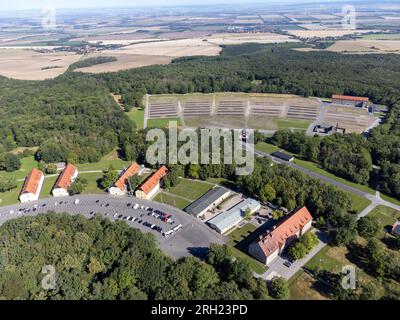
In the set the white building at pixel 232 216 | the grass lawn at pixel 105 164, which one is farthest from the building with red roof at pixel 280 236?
the grass lawn at pixel 105 164

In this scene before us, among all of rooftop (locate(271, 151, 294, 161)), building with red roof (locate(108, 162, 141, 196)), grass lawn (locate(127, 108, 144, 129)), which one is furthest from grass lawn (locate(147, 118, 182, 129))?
rooftop (locate(271, 151, 294, 161))

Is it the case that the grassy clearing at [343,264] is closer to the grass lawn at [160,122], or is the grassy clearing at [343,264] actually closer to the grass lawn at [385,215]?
the grass lawn at [385,215]

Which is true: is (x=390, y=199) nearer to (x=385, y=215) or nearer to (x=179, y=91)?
(x=385, y=215)

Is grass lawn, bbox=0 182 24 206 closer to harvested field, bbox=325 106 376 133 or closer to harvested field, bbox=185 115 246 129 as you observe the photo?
harvested field, bbox=185 115 246 129

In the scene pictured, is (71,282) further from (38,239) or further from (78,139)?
(78,139)

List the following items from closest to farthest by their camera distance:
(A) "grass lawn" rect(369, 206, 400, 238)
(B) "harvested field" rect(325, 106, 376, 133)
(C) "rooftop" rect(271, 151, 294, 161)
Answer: (A) "grass lawn" rect(369, 206, 400, 238) < (C) "rooftop" rect(271, 151, 294, 161) < (B) "harvested field" rect(325, 106, 376, 133)
